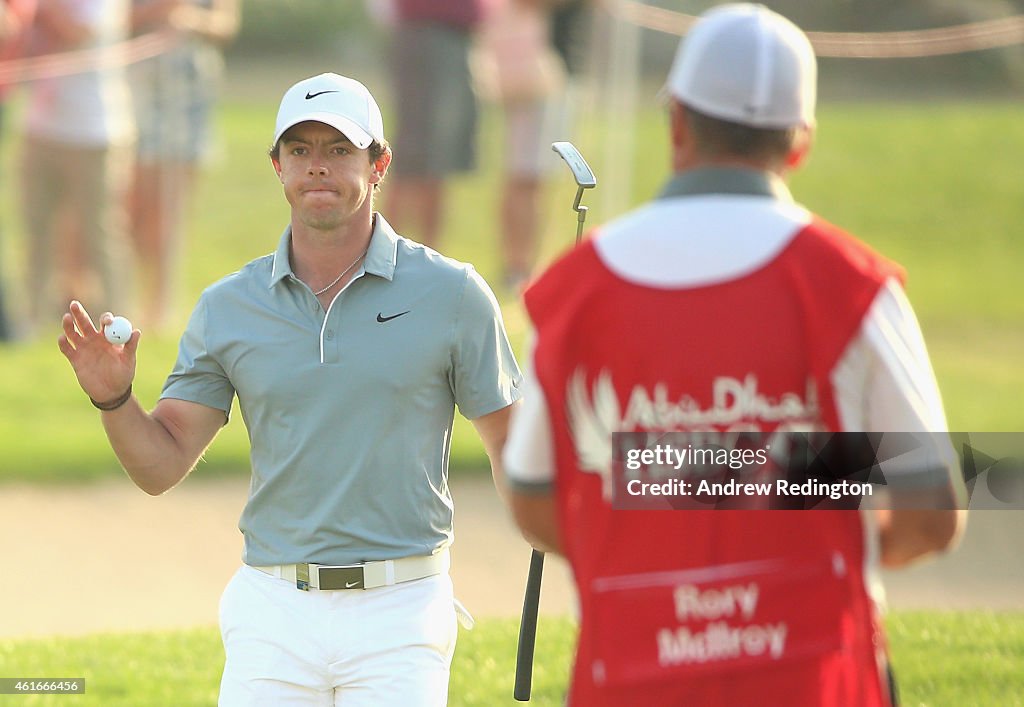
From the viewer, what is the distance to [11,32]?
980 centimetres

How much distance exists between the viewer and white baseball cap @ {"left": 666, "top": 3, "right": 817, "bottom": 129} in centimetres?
249

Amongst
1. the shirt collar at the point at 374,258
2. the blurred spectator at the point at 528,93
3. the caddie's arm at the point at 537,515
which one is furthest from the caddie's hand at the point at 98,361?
the blurred spectator at the point at 528,93

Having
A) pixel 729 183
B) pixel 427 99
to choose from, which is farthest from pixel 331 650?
pixel 427 99

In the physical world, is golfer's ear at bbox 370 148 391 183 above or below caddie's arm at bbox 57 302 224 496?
above

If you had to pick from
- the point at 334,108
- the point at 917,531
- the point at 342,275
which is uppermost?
the point at 334,108

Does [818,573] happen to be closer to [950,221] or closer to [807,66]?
[807,66]

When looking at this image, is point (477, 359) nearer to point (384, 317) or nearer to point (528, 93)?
point (384, 317)

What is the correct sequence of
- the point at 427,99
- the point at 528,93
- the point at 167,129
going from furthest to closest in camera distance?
the point at 528,93 → the point at 427,99 → the point at 167,129

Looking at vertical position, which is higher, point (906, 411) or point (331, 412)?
point (331, 412)

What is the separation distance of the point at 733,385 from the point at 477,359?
140 cm

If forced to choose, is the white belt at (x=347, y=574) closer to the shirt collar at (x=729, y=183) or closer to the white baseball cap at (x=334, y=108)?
the white baseball cap at (x=334, y=108)

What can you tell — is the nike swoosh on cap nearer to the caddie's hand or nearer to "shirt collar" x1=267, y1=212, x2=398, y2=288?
"shirt collar" x1=267, y1=212, x2=398, y2=288

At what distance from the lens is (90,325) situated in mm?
3607

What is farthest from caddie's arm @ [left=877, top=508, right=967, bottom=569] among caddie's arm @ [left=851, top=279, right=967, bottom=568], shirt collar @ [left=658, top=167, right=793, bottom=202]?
shirt collar @ [left=658, top=167, right=793, bottom=202]
